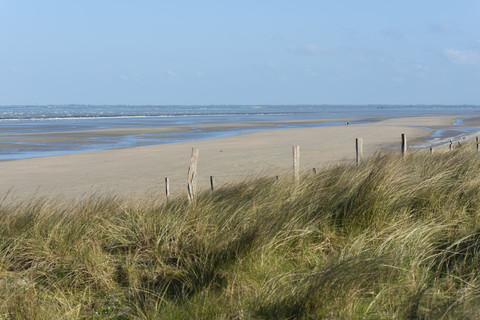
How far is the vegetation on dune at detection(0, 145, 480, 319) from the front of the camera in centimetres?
369

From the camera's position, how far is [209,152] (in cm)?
2395

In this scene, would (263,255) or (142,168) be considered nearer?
(263,255)

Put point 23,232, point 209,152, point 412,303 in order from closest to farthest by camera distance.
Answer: point 412,303 → point 23,232 → point 209,152

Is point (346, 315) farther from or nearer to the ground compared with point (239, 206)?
nearer to the ground

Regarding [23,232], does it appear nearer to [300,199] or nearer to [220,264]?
[220,264]

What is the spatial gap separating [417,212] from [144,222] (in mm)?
2873

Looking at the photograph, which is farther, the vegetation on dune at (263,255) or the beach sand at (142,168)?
the beach sand at (142,168)

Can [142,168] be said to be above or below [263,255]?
below

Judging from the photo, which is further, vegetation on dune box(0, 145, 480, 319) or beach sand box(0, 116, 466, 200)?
beach sand box(0, 116, 466, 200)

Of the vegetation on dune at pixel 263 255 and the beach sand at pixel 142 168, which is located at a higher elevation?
the vegetation on dune at pixel 263 255

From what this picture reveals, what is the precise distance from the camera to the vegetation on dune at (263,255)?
369 centimetres

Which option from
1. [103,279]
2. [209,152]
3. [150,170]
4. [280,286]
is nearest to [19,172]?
[150,170]

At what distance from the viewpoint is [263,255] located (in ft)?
14.7

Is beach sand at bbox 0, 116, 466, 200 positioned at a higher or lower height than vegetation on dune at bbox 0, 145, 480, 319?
lower
